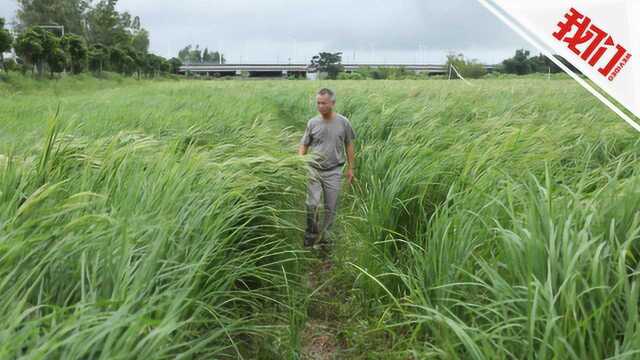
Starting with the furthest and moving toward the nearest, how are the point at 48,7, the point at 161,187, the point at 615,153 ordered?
the point at 48,7 < the point at 615,153 < the point at 161,187

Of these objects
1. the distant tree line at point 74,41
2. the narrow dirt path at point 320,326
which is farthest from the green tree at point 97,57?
the narrow dirt path at point 320,326

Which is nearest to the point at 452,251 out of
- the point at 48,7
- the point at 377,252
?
the point at 377,252

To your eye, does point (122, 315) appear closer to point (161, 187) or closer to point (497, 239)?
point (161, 187)

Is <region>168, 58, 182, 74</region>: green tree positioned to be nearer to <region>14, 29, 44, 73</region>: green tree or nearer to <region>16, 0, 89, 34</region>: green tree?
<region>16, 0, 89, 34</region>: green tree

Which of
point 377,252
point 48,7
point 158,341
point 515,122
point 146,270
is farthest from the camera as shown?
point 48,7

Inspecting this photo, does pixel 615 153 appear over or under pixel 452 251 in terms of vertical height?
over

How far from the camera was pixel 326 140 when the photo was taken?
4.30m

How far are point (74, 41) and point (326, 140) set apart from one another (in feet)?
105

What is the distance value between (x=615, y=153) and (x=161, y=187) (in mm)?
3564

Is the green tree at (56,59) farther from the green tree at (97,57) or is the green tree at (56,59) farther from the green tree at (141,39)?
the green tree at (141,39)

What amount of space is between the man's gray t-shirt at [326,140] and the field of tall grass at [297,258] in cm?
38

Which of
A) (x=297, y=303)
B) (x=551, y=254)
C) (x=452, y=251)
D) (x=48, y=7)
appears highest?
(x=48, y=7)

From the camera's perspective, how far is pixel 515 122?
5570mm

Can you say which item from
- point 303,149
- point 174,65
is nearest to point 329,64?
point 174,65
